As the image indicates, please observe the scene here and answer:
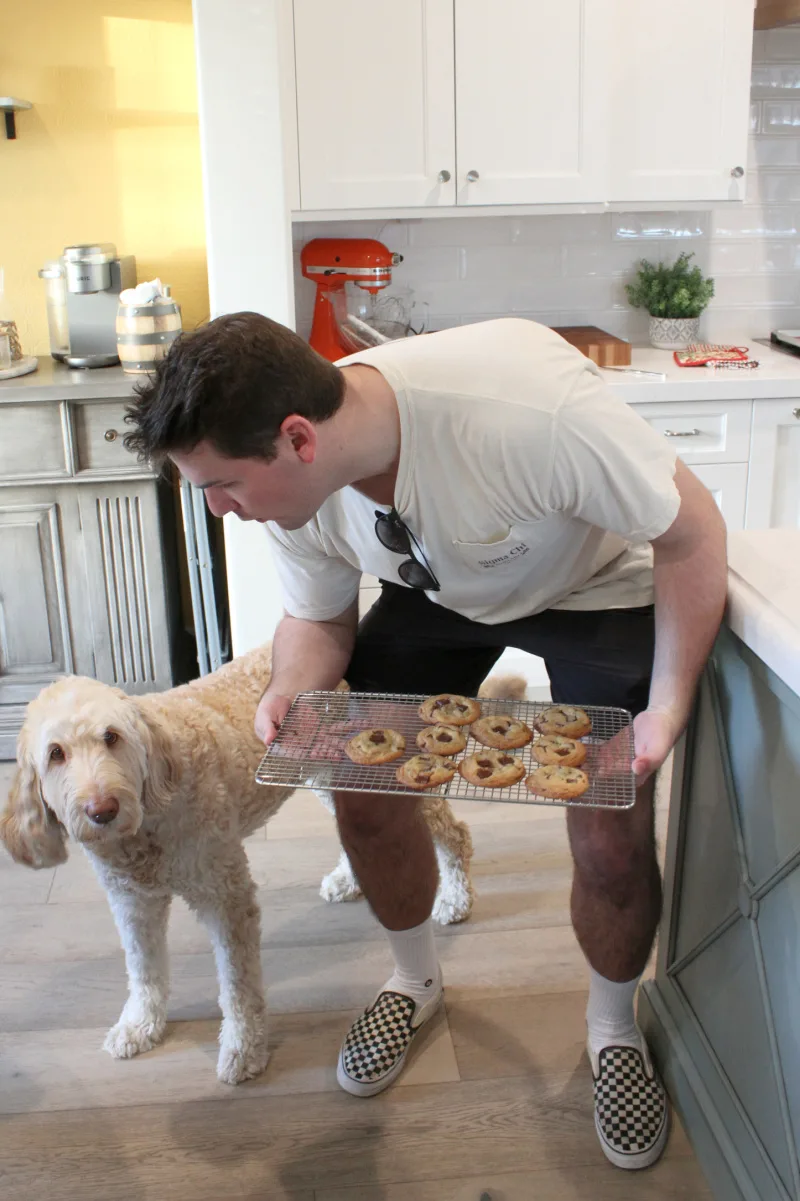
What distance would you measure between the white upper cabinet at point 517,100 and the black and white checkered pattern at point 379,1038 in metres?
1.96

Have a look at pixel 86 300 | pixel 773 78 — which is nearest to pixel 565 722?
pixel 86 300

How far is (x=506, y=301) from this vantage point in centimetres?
348

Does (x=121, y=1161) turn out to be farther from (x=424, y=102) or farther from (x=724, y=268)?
(x=724, y=268)

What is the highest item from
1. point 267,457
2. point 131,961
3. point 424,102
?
point 424,102

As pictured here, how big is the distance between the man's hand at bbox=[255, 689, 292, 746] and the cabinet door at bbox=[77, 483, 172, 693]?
1.37 meters

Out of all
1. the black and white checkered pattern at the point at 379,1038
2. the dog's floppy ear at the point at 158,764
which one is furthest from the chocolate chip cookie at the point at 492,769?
the black and white checkered pattern at the point at 379,1038

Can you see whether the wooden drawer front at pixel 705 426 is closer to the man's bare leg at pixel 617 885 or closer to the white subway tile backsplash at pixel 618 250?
the white subway tile backsplash at pixel 618 250

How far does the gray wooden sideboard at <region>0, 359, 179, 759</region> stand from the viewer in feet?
9.48

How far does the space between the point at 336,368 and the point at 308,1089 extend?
1.23m

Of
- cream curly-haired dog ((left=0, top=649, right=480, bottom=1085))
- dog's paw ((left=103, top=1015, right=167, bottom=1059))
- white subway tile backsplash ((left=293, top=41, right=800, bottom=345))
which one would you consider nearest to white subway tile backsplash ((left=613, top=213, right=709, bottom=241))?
white subway tile backsplash ((left=293, top=41, right=800, bottom=345))

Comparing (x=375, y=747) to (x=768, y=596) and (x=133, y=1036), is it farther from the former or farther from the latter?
(x=133, y=1036)

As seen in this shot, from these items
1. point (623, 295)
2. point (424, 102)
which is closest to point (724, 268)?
point (623, 295)

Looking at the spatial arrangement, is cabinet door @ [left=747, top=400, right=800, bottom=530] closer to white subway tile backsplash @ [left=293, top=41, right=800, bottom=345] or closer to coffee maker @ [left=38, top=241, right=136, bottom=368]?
white subway tile backsplash @ [left=293, top=41, right=800, bottom=345]

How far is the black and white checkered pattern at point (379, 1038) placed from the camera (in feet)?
6.34
